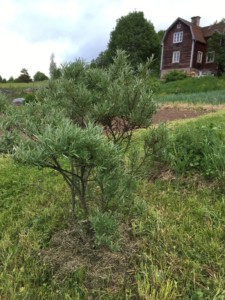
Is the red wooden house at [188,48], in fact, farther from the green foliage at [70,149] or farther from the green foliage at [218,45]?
the green foliage at [70,149]

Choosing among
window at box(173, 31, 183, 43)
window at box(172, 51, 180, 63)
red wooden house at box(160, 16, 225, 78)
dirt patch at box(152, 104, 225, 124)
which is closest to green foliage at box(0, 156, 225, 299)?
dirt patch at box(152, 104, 225, 124)

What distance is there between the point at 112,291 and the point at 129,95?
50.7 inches

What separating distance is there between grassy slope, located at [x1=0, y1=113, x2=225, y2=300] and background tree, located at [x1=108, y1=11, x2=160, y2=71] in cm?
3581

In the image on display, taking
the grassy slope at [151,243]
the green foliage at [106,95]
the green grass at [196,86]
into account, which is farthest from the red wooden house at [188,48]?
the green foliage at [106,95]

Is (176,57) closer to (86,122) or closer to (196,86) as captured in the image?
(196,86)

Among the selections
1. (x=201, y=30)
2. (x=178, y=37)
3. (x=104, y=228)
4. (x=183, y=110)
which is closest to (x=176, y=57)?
(x=178, y=37)

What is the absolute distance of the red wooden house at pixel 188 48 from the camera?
3000 cm

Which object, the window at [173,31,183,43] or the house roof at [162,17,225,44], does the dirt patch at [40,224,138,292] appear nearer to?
the house roof at [162,17,225,44]

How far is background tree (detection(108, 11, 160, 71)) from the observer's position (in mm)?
37156

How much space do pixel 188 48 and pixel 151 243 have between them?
3183 centimetres

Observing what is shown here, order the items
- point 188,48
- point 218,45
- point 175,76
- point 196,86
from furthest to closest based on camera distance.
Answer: point 188,48
point 175,76
point 218,45
point 196,86

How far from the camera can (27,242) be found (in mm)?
2143

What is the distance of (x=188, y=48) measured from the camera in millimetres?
30344

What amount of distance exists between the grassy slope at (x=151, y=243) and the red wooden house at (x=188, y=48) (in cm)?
2914
